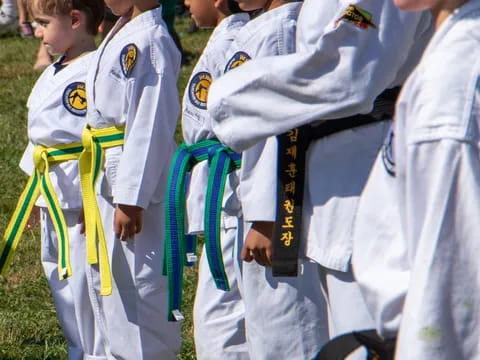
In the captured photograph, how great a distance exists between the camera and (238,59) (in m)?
3.36

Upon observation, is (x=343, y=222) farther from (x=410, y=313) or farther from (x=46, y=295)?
(x=46, y=295)

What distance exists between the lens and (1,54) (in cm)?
1332

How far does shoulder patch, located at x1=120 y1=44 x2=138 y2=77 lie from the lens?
3912mm

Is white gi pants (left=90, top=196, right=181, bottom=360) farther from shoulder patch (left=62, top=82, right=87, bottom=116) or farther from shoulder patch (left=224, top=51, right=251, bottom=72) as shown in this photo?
shoulder patch (left=224, top=51, right=251, bottom=72)

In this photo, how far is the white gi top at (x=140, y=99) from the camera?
3908mm

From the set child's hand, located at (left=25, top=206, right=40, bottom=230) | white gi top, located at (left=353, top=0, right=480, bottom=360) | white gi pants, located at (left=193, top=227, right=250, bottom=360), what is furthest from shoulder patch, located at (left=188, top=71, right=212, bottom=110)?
child's hand, located at (left=25, top=206, right=40, bottom=230)

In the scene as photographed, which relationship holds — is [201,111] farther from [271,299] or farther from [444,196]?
[444,196]

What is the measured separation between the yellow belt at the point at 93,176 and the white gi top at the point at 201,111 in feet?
1.29

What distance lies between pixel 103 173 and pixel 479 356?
8.08ft

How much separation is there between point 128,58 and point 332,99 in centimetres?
166

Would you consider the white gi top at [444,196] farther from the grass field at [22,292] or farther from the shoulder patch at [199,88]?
the grass field at [22,292]

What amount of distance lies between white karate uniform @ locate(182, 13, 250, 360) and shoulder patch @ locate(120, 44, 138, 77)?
27 cm

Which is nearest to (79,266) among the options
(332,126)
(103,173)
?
(103,173)

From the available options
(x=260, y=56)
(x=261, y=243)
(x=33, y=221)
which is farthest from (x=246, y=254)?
(x=33, y=221)
